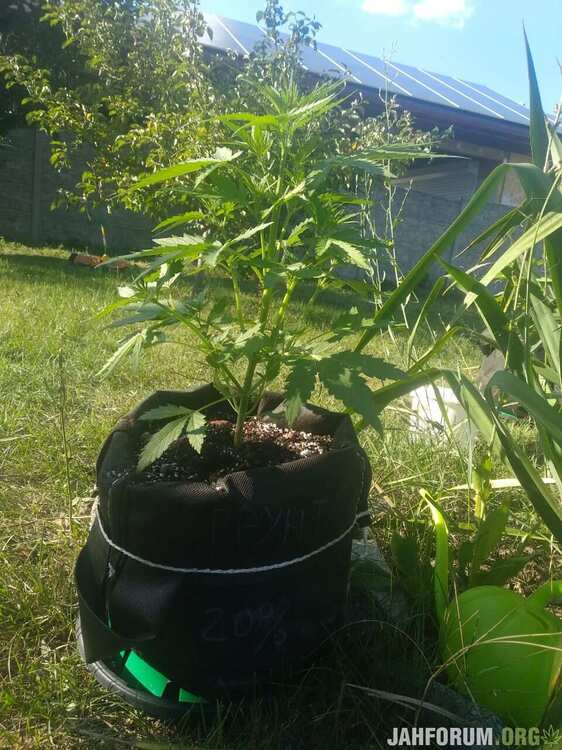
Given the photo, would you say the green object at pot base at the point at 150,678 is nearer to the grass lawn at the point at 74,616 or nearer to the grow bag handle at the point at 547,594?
the grass lawn at the point at 74,616

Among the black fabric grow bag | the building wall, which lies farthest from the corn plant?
the building wall

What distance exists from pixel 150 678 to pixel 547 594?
65 centimetres

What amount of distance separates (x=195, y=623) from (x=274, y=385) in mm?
1534

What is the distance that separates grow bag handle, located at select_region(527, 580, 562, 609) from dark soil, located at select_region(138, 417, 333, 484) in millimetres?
412

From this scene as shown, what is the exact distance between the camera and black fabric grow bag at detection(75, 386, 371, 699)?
90cm

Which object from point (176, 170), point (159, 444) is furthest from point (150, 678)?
point (176, 170)

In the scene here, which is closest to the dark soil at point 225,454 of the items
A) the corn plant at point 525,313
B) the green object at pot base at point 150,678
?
the corn plant at point 525,313

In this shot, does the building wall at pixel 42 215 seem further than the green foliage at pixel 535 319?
Yes

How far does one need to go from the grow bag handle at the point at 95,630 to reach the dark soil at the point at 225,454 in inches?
7.6

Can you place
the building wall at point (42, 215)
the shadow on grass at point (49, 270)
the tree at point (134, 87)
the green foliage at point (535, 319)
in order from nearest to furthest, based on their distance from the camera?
the green foliage at point (535, 319), the tree at point (134, 87), the shadow on grass at point (49, 270), the building wall at point (42, 215)

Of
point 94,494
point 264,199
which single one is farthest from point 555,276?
point 94,494

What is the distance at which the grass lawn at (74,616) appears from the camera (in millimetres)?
960

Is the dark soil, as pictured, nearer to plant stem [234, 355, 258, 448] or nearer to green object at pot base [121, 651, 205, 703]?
plant stem [234, 355, 258, 448]

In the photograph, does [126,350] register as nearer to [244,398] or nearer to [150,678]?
[244,398]
